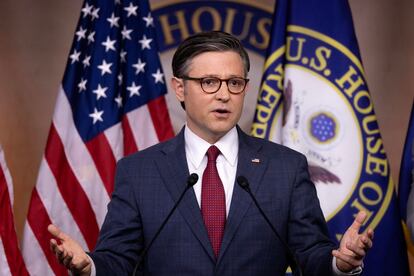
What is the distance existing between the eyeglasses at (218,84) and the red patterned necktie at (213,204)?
0.22m

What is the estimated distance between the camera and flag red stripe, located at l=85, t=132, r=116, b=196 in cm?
369

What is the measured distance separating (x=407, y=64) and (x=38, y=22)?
2.21 m

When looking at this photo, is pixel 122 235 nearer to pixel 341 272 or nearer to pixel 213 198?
pixel 213 198

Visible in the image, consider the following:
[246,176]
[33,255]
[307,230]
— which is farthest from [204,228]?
[33,255]

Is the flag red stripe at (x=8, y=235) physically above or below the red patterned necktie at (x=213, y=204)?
below

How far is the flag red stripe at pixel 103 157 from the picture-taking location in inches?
145

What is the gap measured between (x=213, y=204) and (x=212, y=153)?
0.18 m

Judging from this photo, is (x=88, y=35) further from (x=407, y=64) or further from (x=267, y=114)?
(x=407, y=64)

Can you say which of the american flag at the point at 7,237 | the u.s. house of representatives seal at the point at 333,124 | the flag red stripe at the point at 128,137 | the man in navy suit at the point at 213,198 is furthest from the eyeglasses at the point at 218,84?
the american flag at the point at 7,237

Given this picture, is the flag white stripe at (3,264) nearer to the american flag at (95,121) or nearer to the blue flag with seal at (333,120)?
the american flag at (95,121)

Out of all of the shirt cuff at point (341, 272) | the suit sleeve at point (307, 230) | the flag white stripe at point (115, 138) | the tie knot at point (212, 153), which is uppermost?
the tie knot at point (212, 153)

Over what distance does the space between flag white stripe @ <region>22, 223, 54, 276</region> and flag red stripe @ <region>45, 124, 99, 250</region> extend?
0.23m

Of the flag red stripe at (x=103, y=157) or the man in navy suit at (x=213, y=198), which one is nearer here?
the man in navy suit at (x=213, y=198)

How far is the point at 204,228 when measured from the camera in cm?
217
